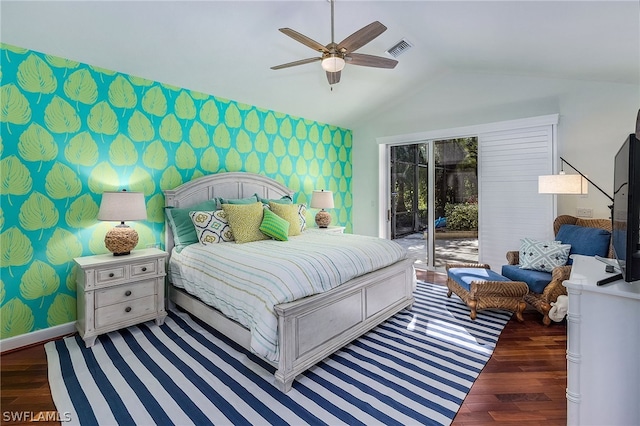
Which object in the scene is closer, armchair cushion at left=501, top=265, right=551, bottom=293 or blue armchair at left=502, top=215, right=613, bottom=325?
blue armchair at left=502, top=215, right=613, bottom=325

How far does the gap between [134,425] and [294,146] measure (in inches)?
160

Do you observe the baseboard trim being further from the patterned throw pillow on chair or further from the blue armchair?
the patterned throw pillow on chair

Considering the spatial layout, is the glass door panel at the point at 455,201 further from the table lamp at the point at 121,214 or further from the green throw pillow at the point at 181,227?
the table lamp at the point at 121,214

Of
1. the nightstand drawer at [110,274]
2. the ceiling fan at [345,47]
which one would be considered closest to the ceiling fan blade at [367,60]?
the ceiling fan at [345,47]

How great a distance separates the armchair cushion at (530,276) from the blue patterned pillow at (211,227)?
315cm

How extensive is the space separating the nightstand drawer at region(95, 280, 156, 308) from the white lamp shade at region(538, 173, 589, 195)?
421cm

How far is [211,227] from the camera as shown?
334 cm

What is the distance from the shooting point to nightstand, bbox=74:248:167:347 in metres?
2.62

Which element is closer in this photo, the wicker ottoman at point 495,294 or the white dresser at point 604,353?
the white dresser at point 604,353

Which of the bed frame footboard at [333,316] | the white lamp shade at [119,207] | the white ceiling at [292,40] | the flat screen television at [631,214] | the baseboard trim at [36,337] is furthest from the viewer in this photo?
the white lamp shade at [119,207]

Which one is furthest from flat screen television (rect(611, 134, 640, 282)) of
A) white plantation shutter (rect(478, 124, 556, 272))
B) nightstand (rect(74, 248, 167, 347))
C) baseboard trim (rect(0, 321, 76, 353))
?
baseboard trim (rect(0, 321, 76, 353))

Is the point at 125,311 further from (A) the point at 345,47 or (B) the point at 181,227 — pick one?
(A) the point at 345,47

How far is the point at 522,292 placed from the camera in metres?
3.04

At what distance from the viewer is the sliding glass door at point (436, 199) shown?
4801 mm
